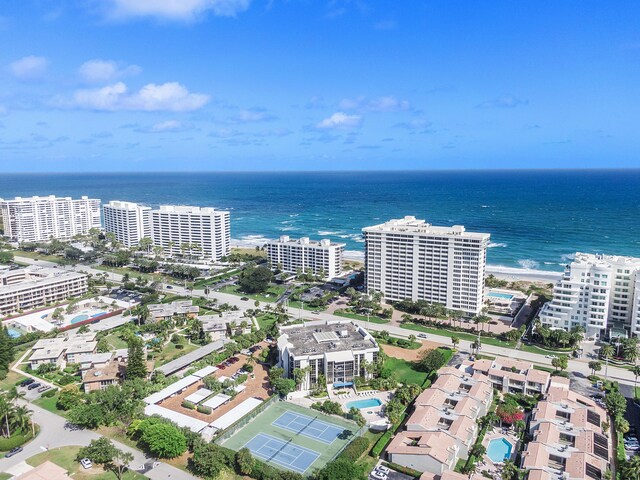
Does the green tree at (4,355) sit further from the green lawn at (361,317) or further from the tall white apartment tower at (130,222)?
the tall white apartment tower at (130,222)

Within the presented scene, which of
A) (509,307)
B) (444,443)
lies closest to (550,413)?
(444,443)

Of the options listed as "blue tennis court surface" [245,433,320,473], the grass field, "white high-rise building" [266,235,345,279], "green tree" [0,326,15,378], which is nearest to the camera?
"blue tennis court surface" [245,433,320,473]

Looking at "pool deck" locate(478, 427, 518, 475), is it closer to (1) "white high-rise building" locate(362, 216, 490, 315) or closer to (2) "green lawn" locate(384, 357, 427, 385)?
(2) "green lawn" locate(384, 357, 427, 385)

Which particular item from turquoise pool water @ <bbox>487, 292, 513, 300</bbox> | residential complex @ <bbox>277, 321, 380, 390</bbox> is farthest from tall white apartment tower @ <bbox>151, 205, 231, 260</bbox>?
turquoise pool water @ <bbox>487, 292, 513, 300</bbox>

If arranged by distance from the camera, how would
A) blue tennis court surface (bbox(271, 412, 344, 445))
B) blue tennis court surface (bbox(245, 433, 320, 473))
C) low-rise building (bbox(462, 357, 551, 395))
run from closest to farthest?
blue tennis court surface (bbox(245, 433, 320, 473)), blue tennis court surface (bbox(271, 412, 344, 445)), low-rise building (bbox(462, 357, 551, 395))

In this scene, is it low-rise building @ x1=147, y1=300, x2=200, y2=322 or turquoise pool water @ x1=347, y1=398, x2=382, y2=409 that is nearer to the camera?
turquoise pool water @ x1=347, y1=398, x2=382, y2=409

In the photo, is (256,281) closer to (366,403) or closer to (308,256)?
(308,256)

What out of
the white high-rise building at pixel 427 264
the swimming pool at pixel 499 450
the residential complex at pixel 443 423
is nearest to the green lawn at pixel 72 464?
the residential complex at pixel 443 423

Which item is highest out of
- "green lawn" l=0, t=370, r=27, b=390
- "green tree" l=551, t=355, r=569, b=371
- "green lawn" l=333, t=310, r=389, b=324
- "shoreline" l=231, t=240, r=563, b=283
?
"shoreline" l=231, t=240, r=563, b=283
